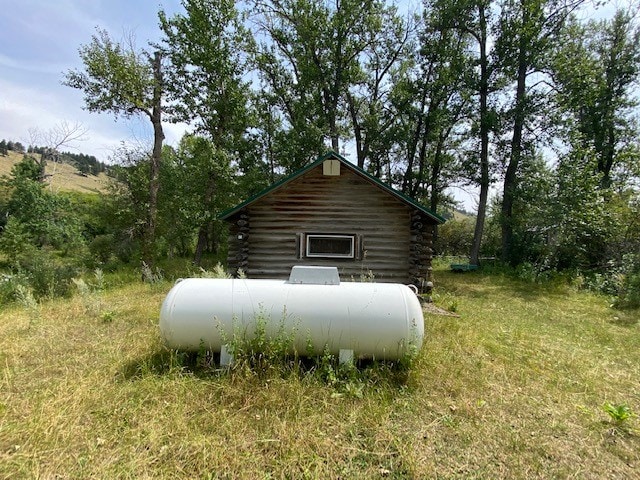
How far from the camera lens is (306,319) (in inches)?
159

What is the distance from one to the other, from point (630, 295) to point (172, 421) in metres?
12.5

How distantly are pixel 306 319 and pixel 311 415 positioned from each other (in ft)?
3.70

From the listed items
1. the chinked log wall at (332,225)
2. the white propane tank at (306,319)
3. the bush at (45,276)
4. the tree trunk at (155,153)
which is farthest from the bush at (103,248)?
the white propane tank at (306,319)

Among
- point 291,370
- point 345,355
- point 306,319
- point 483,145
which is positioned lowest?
point 291,370

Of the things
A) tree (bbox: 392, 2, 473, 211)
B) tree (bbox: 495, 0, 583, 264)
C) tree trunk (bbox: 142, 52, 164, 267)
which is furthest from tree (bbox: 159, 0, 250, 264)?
tree (bbox: 495, 0, 583, 264)

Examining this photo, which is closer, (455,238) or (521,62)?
(521,62)

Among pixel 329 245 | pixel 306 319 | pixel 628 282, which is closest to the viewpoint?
pixel 306 319

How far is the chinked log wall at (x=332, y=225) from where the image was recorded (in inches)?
403

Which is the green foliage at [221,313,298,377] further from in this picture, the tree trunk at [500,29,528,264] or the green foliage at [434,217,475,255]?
the green foliage at [434,217,475,255]

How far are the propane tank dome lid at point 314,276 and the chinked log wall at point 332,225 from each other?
5.63 meters

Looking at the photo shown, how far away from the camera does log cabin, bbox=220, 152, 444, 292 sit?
33.5ft

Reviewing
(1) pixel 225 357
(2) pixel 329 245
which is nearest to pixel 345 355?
(1) pixel 225 357

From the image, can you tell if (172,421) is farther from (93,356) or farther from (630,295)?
(630,295)

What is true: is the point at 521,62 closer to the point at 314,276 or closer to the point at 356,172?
the point at 356,172
